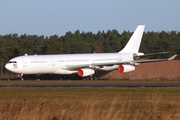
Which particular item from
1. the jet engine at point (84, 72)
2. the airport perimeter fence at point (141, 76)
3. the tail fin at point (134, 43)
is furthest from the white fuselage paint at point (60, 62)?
the airport perimeter fence at point (141, 76)

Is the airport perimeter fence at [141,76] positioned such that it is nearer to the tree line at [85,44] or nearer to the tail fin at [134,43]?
the tail fin at [134,43]

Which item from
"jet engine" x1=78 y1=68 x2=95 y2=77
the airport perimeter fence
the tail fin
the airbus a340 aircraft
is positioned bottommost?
the airport perimeter fence

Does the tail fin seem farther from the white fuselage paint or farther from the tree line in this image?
A: the tree line

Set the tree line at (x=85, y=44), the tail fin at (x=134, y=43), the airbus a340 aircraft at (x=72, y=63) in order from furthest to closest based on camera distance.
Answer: the tree line at (x=85, y=44) → the tail fin at (x=134, y=43) → the airbus a340 aircraft at (x=72, y=63)

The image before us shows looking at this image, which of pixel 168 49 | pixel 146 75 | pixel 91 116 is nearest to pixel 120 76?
pixel 146 75

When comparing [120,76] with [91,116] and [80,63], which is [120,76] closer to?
[80,63]

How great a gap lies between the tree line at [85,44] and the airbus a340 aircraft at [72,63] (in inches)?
883

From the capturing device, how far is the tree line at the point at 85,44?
90425mm

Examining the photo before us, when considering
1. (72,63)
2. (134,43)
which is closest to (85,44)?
(134,43)

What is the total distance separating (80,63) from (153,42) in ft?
168

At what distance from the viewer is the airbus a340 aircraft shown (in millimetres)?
60781

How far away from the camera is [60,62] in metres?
63.3

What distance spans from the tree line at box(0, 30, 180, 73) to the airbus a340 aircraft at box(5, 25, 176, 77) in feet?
73.6

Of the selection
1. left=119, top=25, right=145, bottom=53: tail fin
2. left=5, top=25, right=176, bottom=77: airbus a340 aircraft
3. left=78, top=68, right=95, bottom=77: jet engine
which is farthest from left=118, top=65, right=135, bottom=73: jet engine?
left=119, top=25, right=145, bottom=53: tail fin
